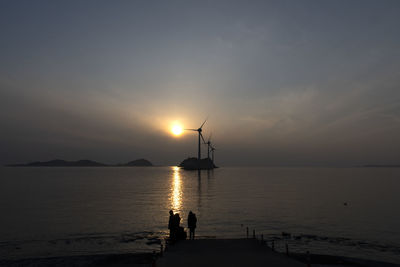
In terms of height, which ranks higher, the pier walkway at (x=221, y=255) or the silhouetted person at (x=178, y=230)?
the silhouetted person at (x=178, y=230)

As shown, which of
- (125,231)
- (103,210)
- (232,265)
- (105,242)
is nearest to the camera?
(232,265)

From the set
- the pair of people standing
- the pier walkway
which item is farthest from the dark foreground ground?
the pair of people standing

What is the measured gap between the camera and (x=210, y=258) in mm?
20234

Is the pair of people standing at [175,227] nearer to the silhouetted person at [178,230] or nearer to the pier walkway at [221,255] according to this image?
the silhouetted person at [178,230]

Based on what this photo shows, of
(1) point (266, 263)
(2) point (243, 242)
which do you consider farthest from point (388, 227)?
(1) point (266, 263)

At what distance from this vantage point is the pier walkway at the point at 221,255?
1900cm

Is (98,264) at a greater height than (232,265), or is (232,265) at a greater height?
(232,265)

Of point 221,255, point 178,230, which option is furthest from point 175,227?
point 221,255

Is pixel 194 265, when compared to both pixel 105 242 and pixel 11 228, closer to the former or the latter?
pixel 105 242

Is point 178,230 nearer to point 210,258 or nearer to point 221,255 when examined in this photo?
point 221,255

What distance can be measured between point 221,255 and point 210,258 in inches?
44.5

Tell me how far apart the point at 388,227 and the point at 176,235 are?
1520 inches

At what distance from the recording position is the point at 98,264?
2570cm

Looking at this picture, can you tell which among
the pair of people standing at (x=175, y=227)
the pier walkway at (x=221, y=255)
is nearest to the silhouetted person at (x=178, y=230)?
the pair of people standing at (x=175, y=227)
